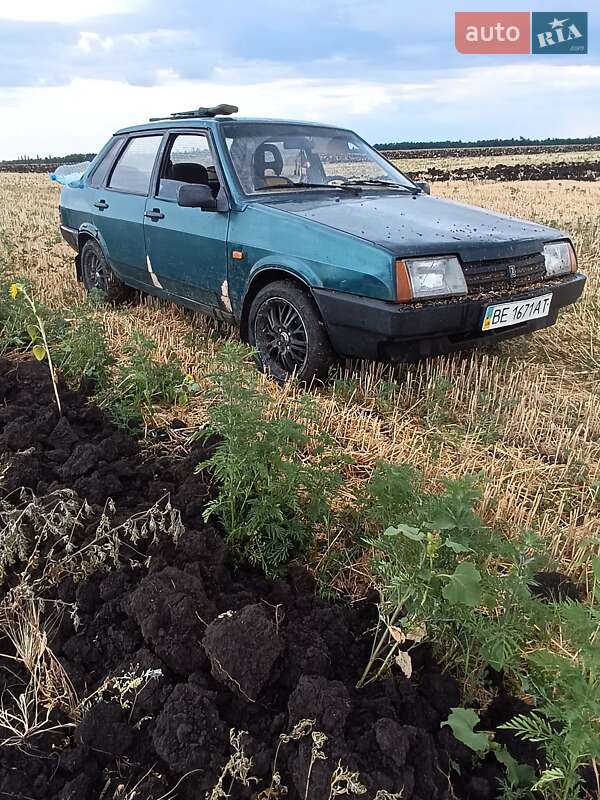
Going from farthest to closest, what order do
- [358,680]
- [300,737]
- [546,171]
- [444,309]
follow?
1. [546,171]
2. [444,309]
3. [358,680]
4. [300,737]

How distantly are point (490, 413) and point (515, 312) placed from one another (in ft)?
2.18

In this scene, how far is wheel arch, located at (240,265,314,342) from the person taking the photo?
4031mm

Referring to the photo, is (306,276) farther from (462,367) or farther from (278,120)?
(278,120)

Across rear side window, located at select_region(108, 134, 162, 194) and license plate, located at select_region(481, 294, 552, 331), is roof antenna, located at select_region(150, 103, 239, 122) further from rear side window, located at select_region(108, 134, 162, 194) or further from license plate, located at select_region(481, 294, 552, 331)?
license plate, located at select_region(481, 294, 552, 331)

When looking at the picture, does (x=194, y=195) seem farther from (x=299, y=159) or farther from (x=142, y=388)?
(x=142, y=388)

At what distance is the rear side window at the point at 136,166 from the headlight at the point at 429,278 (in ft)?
9.56

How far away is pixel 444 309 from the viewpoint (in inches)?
144

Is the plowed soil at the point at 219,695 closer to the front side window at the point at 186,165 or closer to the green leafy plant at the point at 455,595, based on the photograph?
the green leafy plant at the point at 455,595

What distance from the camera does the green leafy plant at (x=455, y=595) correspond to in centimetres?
181

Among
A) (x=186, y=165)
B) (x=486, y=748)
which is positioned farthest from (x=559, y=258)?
(x=486, y=748)

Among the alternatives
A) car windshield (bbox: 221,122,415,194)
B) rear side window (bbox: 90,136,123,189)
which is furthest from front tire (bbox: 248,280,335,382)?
rear side window (bbox: 90,136,123,189)

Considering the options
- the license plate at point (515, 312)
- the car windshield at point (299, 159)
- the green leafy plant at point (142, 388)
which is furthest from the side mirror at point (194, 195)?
the license plate at point (515, 312)

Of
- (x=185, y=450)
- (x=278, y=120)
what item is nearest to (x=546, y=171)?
(x=278, y=120)

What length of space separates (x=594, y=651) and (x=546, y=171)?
3284 centimetres
